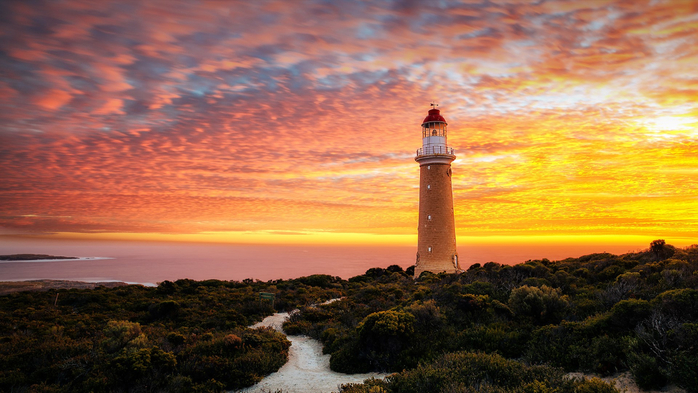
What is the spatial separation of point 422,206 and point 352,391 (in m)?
20.1

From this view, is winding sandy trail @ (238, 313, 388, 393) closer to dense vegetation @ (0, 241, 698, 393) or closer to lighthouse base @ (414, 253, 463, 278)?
dense vegetation @ (0, 241, 698, 393)

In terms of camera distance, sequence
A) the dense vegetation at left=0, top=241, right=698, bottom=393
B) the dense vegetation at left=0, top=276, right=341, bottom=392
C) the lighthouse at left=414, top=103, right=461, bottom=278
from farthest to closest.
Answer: the lighthouse at left=414, top=103, right=461, bottom=278
the dense vegetation at left=0, top=276, right=341, bottom=392
the dense vegetation at left=0, top=241, right=698, bottom=393

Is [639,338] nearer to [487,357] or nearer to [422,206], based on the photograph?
[487,357]

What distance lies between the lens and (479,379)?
6586 millimetres

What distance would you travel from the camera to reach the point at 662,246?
17188 millimetres

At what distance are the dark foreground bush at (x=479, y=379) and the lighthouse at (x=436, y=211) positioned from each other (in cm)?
1811

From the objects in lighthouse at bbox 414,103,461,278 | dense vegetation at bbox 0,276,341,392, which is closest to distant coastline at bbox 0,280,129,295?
dense vegetation at bbox 0,276,341,392

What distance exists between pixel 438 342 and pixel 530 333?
2307 millimetres

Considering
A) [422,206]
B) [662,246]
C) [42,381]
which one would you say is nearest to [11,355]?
[42,381]

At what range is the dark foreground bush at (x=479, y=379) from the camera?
19.0 ft

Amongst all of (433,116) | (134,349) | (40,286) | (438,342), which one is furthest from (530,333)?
(40,286)

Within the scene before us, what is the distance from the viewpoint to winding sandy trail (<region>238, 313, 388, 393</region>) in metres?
8.26

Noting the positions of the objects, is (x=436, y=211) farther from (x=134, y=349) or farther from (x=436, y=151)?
(x=134, y=349)

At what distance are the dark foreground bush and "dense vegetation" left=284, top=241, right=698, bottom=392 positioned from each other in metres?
0.02
